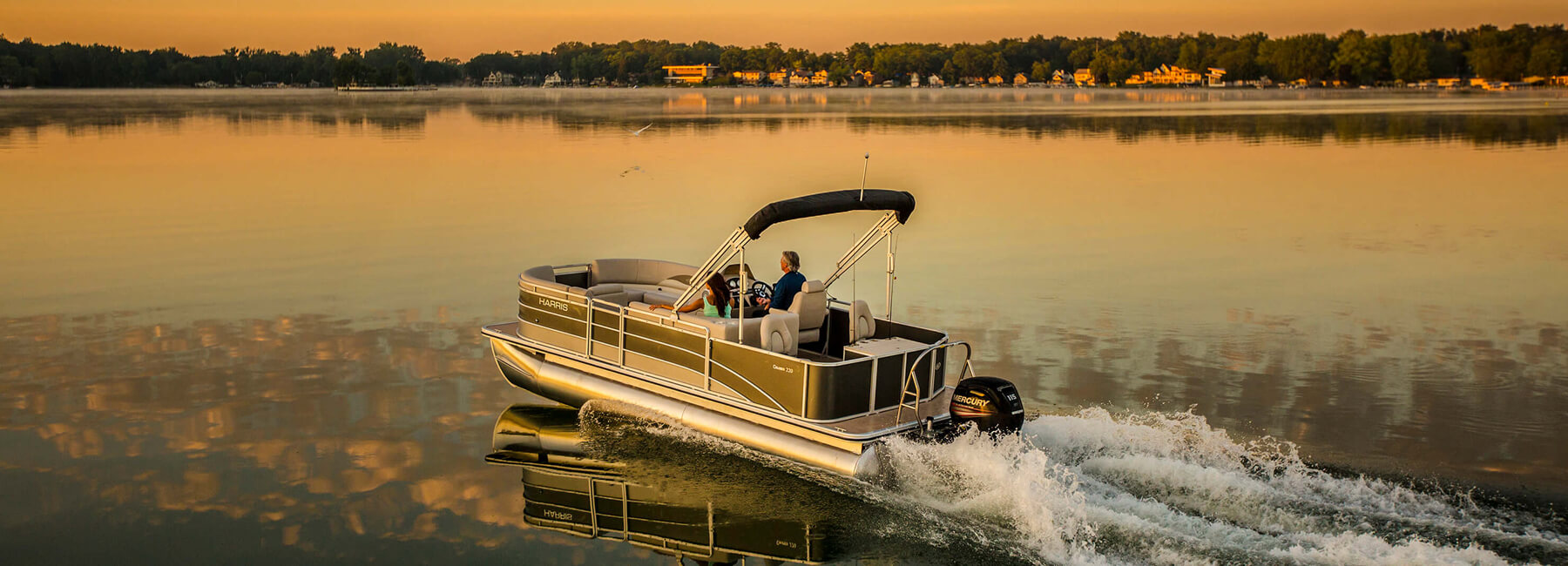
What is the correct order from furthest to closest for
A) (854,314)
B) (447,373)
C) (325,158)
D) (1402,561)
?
(325,158) → (447,373) → (854,314) → (1402,561)

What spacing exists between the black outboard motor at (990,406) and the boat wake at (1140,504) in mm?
101

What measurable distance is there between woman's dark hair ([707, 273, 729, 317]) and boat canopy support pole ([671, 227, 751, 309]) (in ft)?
0.73

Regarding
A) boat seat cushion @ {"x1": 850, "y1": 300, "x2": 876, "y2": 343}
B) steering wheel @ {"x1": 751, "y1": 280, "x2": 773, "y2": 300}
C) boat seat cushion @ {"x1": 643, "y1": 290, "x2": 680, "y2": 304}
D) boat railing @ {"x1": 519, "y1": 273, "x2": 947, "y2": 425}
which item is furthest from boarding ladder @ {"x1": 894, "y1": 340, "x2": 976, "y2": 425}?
boat seat cushion @ {"x1": 643, "y1": 290, "x2": 680, "y2": 304}

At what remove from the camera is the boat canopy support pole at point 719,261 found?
1094 centimetres

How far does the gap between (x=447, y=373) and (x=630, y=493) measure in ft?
13.8

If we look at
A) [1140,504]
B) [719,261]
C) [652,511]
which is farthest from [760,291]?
[1140,504]

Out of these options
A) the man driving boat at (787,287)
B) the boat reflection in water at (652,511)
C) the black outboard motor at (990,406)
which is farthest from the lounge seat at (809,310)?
the boat reflection in water at (652,511)

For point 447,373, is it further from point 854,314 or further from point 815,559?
point 815,559

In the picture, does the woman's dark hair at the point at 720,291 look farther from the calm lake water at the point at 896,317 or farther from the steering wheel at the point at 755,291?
the calm lake water at the point at 896,317

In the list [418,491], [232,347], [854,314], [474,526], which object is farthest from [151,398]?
[854,314]

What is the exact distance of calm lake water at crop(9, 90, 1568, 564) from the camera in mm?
9234

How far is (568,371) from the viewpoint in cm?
1269

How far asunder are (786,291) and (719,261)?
794 mm

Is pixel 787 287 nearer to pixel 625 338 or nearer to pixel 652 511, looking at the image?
pixel 625 338
